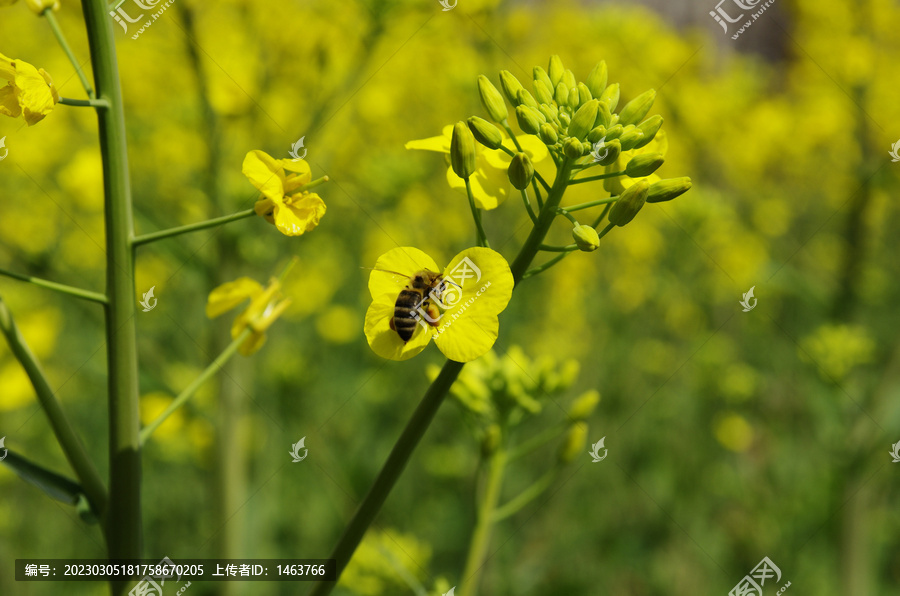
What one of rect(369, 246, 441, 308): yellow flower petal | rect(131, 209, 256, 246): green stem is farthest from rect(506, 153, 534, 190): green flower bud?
rect(131, 209, 256, 246): green stem

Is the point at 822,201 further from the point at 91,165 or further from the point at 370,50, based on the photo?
the point at 91,165

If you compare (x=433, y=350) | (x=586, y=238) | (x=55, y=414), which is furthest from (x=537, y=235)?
(x=433, y=350)

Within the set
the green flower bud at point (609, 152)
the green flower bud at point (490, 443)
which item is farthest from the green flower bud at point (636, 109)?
the green flower bud at point (490, 443)

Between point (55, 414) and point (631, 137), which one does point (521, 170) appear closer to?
point (631, 137)

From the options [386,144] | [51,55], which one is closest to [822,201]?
[386,144]

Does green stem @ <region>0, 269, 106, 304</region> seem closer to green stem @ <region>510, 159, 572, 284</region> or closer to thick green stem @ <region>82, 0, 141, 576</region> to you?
thick green stem @ <region>82, 0, 141, 576</region>

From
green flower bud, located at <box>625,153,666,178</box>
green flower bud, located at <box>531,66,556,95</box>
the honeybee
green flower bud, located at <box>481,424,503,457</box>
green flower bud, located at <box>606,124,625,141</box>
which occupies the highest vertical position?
green flower bud, located at <box>531,66,556,95</box>
